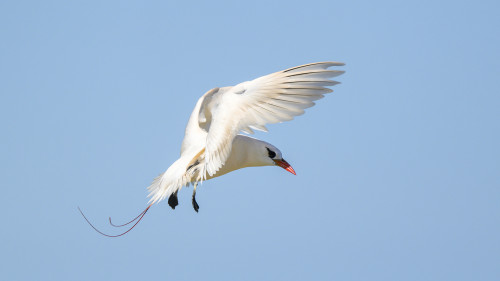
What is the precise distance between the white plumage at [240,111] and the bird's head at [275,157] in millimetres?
425

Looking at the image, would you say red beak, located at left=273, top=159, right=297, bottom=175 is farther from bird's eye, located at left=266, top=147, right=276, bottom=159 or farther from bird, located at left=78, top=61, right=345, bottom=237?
bird, located at left=78, top=61, right=345, bottom=237

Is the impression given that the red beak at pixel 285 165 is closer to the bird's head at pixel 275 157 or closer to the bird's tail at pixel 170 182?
the bird's head at pixel 275 157

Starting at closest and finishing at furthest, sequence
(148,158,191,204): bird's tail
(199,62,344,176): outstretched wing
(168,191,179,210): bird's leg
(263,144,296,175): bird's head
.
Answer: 1. (199,62,344,176): outstretched wing
2. (148,158,191,204): bird's tail
3. (263,144,296,175): bird's head
4. (168,191,179,210): bird's leg

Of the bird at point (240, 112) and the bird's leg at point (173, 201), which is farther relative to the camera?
the bird's leg at point (173, 201)

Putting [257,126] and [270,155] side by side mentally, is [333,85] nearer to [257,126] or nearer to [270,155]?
[257,126]

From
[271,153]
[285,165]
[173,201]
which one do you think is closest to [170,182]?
[173,201]

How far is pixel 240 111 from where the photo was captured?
9.62m

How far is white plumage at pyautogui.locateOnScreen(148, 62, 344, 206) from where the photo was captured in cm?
926

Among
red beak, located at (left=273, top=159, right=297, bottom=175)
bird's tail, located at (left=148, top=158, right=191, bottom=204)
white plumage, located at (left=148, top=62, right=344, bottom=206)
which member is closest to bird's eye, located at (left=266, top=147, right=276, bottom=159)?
red beak, located at (left=273, top=159, right=297, bottom=175)

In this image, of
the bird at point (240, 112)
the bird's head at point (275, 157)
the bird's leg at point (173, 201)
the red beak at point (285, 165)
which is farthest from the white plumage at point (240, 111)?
the red beak at point (285, 165)

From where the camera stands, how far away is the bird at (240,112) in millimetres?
9250

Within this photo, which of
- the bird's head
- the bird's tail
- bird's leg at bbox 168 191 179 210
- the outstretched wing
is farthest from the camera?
bird's leg at bbox 168 191 179 210

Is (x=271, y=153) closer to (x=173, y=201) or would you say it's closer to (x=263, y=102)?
(x=173, y=201)

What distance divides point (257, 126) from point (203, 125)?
2.27 meters
